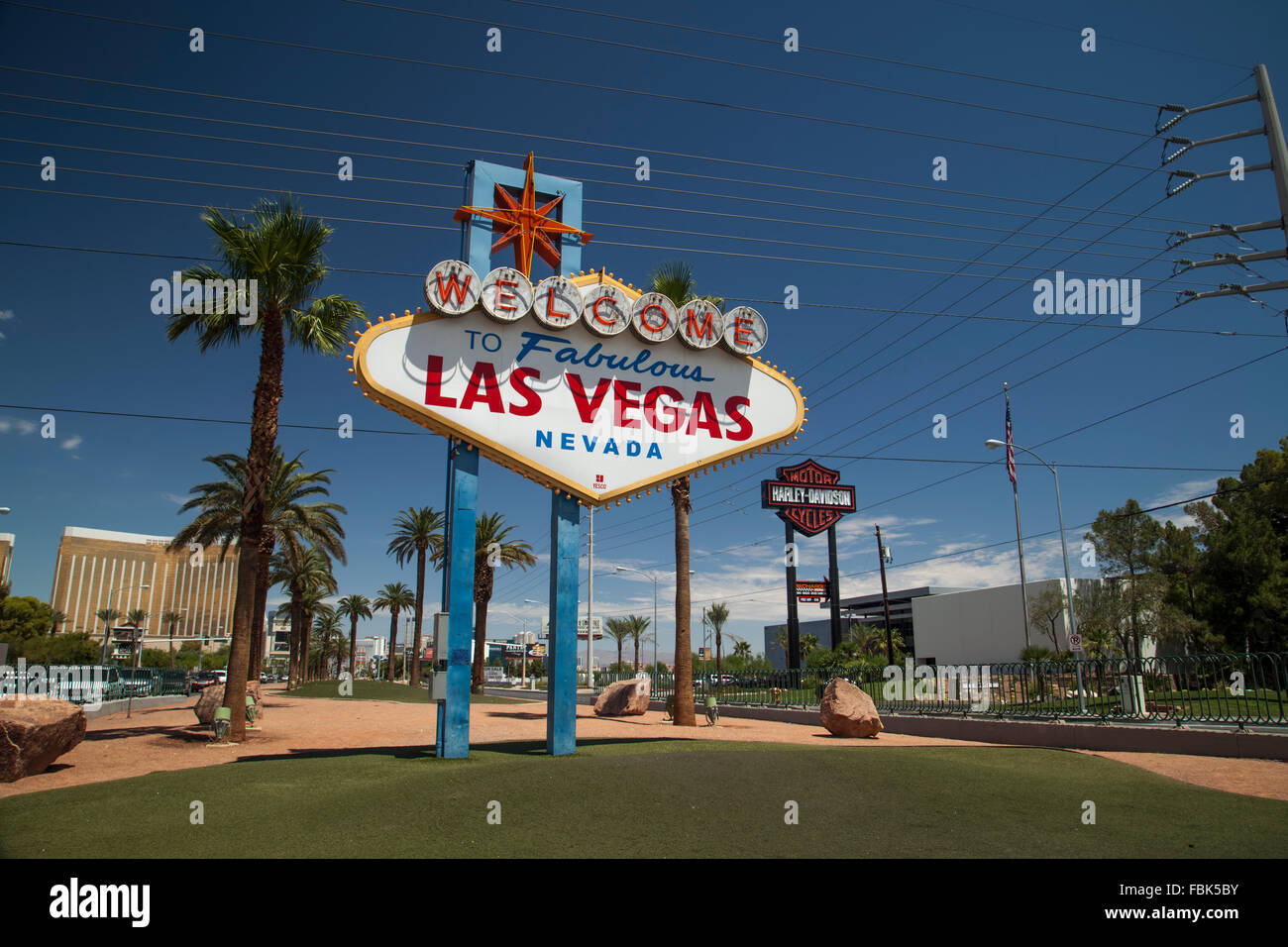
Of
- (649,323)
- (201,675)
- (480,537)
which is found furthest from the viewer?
(201,675)

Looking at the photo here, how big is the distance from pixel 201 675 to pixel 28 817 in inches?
2442

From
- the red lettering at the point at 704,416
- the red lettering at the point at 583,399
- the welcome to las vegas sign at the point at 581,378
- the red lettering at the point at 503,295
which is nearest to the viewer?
the welcome to las vegas sign at the point at 581,378

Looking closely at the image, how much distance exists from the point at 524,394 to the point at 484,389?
76cm

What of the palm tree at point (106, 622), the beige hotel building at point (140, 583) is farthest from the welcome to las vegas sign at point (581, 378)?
the beige hotel building at point (140, 583)

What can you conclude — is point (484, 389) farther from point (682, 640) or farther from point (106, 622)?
point (106, 622)

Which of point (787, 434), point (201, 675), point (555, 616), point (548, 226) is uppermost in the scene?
point (548, 226)

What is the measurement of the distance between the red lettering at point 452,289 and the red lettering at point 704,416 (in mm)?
5140

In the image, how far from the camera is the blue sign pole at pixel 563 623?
14.4 m

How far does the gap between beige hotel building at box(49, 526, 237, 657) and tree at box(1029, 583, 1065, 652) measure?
16445 cm

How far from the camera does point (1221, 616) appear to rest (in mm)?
42562

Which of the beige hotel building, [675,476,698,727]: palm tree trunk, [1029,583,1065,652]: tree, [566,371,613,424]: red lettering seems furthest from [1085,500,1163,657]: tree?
the beige hotel building

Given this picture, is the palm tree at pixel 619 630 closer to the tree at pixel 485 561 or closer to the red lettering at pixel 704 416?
the tree at pixel 485 561
